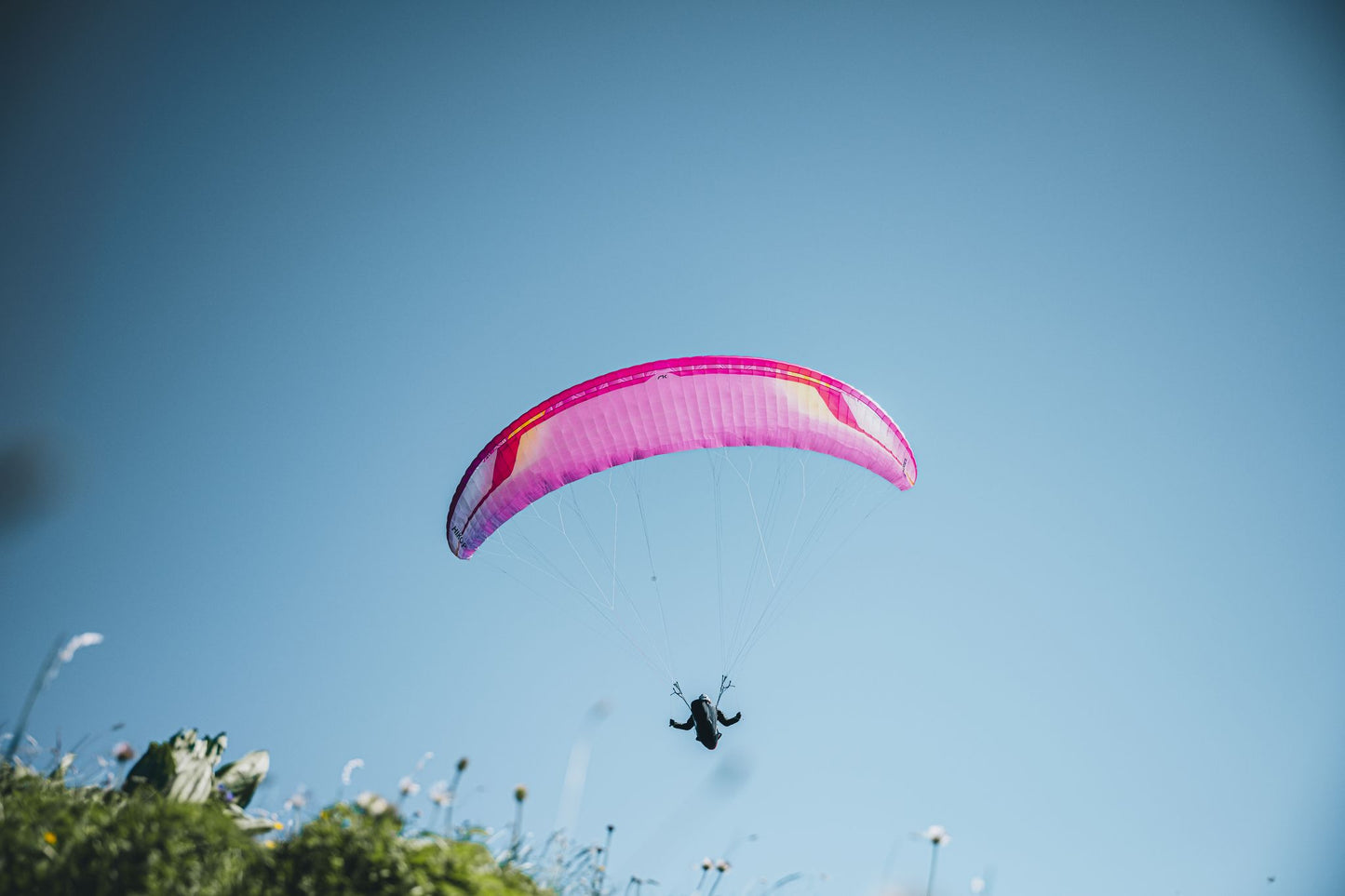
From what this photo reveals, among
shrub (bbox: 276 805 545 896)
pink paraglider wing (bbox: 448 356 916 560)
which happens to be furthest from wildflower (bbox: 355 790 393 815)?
pink paraglider wing (bbox: 448 356 916 560)

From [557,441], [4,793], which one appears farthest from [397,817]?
[557,441]

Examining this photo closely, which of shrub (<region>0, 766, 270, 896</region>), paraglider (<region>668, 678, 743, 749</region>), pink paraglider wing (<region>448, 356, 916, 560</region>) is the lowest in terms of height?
shrub (<region>0, 766, 270, 896</region>)

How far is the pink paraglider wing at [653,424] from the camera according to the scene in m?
10.5

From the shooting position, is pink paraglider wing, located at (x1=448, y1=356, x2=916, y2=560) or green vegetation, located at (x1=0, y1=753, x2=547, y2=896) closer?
green vegetation, located at (x1=0, y1=753, x2=547, y2=896)

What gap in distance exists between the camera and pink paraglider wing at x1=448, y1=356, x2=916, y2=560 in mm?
10547

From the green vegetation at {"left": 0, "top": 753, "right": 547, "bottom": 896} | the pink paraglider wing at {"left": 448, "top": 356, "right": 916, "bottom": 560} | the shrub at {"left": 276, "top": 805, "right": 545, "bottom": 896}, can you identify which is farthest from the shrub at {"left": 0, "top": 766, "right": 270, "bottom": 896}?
the pink paraglider wing at {"left": 448, "top": 356, "right": 916, "bottom": 560}

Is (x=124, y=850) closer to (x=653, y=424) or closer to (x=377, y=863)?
(x=377, y=863)

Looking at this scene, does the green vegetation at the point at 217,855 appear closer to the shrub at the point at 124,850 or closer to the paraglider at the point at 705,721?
the shrub at the point at 124,850

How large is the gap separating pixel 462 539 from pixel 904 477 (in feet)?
22.0

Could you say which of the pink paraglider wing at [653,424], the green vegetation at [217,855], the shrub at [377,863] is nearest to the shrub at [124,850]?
the green vegetation at [217,855]

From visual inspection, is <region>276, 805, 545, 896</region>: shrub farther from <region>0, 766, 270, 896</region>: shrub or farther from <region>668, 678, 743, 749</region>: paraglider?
<region>668, 678, 743, 749</region>: paraglider

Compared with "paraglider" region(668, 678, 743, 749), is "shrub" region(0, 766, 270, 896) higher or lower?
lower

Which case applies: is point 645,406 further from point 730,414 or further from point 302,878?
point 302,878

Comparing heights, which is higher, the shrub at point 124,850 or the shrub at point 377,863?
the shrub at point 377,863
